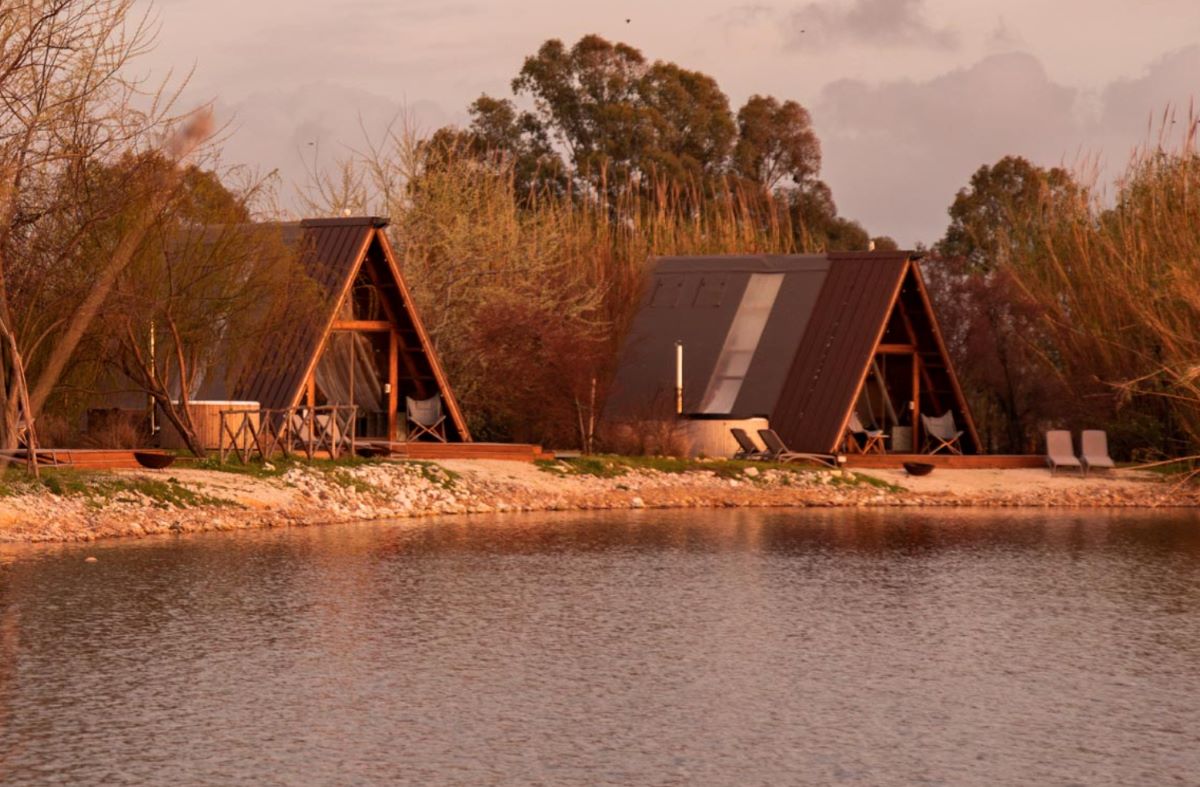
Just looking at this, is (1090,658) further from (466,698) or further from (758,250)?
(758,250)

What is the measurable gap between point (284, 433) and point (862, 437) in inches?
506

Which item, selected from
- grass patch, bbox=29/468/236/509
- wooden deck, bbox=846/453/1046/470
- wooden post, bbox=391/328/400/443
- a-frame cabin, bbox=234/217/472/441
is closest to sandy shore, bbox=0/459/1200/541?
grass patch, bbox=29/468/236/509

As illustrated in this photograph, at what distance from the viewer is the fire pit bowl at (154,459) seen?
78.1 ft

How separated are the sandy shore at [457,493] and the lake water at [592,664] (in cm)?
141

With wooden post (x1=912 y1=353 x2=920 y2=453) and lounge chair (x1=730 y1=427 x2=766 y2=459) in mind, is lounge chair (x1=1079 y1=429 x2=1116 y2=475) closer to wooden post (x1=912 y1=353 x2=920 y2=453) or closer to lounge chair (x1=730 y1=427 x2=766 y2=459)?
wooden post (x1=912 y1=353 x2=920 y2=453)

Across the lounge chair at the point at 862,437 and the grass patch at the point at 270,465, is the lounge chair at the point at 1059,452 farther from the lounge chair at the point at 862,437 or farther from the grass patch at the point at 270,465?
the grass patch at the point at 270,465

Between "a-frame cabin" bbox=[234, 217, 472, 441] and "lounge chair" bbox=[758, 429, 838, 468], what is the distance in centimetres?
528

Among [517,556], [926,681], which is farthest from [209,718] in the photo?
[517,556]

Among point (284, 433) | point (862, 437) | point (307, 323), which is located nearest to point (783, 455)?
point (862, 437)

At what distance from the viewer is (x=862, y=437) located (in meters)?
35.5

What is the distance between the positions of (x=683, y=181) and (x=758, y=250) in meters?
19.3

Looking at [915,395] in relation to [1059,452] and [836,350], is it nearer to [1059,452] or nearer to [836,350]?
[836,350]

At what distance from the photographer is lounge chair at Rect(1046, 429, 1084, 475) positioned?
32375 millimetres

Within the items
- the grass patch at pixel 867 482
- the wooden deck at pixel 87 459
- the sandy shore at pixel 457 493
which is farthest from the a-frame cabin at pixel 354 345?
the grass patch at pixel 867 482
